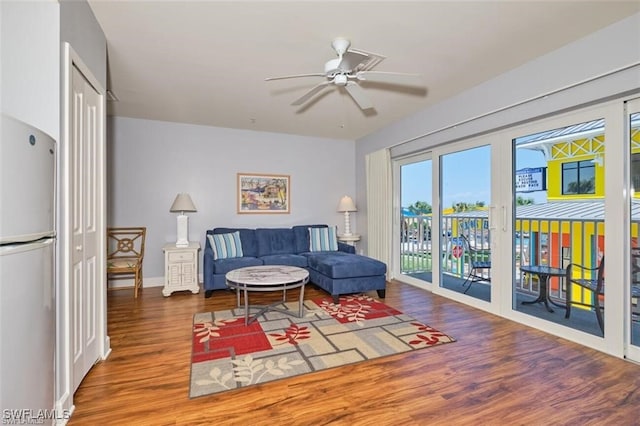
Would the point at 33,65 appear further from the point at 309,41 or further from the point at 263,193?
the point at 263,193

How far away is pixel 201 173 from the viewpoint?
17.1 ft

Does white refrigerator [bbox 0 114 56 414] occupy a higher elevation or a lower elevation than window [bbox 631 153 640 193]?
lower

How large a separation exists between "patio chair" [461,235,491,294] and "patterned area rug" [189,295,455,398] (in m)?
1.25

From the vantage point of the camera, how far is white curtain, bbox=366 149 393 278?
207 inches

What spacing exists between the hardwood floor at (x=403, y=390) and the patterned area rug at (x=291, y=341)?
112 millimetres

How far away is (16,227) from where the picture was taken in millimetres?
1253

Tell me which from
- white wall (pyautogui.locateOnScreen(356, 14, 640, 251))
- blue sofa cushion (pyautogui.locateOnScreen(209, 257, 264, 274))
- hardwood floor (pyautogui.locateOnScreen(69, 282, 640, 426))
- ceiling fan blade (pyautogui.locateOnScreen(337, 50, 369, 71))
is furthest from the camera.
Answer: blue sofa cushion (pyautogui.locateOnScreen(209, 257, 264, 274))

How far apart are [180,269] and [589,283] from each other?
186 inches

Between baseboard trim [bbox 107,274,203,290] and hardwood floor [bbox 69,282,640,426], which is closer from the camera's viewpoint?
hardwood floor [bbox 69,282,640,426]

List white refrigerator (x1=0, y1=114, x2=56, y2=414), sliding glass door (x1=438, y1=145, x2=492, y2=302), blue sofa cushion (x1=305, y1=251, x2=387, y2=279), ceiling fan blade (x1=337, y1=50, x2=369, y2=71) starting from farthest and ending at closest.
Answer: blue sofa cushion (x1=305, y1=251, x2=387, y2=279), sliding glass door (x1=438, y1=145, x2=492, y2=302), ceiling fan blade (x1=337, y1=50, x2=369, y2=71), white refrigerator (x1=0, y1=114, x2=56, y2=414)

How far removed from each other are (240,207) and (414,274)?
3.17 metres

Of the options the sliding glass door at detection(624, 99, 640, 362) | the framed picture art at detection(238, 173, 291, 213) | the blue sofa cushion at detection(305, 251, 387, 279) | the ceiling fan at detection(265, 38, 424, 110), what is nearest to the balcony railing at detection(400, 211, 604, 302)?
the sliding glass door at detection(624, 99, 640, 362)

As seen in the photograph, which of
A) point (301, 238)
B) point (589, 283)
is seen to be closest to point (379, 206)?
point (301, 238)

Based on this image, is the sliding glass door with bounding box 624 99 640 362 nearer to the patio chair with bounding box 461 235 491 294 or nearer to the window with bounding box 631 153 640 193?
the window with bounding box 631 153 640 193
